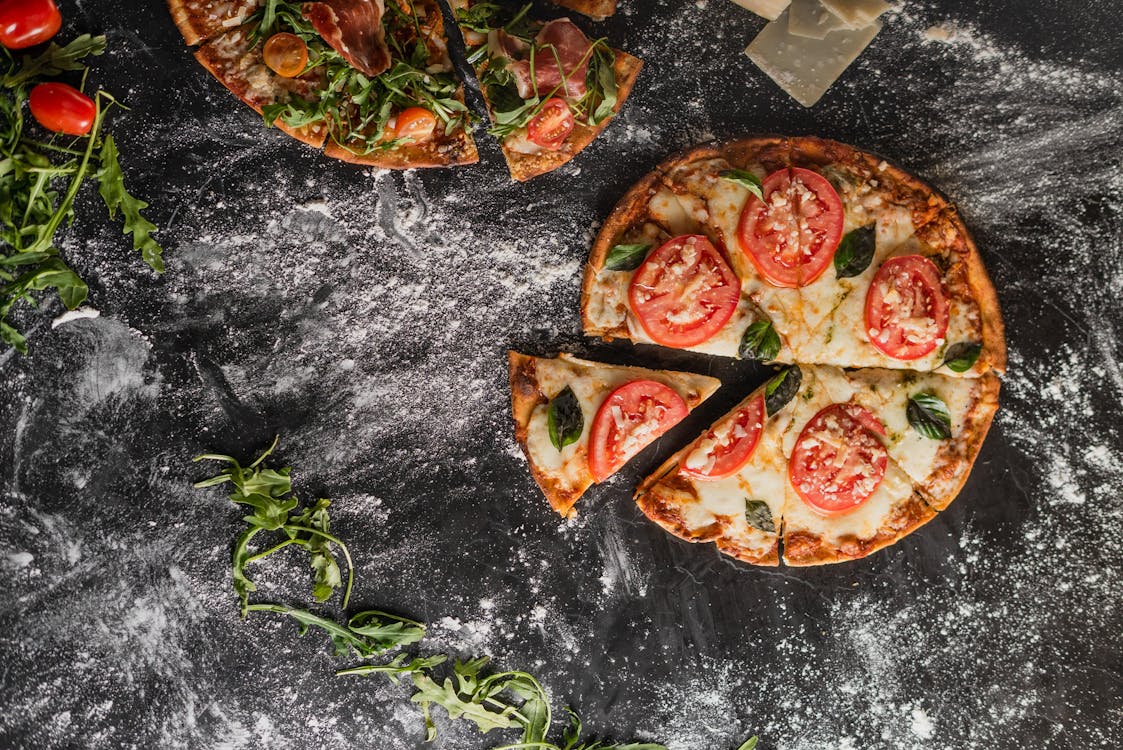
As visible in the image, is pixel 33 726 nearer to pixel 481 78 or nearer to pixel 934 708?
pixel 481 78

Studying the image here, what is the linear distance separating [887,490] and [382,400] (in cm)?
246

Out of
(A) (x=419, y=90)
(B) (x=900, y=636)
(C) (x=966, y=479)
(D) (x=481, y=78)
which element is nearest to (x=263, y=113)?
(A) (x=419, y=90)

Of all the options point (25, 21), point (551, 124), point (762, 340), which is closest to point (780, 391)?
point (762, 340)

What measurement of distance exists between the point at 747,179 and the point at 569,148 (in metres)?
0.85

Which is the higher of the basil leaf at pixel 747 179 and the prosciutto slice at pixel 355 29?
the prosciutto slice at pixel 355 29

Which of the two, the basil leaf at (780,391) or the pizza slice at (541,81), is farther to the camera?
the basil leaf at (780,391)

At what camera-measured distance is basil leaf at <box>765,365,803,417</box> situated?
3.73 meters

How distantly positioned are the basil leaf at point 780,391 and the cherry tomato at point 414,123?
200cm

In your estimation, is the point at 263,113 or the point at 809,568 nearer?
the point at 263,113

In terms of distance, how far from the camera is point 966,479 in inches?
149

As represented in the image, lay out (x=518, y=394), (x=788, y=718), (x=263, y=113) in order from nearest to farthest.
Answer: (x=263, y=113), (x=518, y=394), (x=788, y=718)

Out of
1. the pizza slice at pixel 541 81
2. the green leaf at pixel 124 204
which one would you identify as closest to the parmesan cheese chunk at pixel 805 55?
the pizza slice at pixel 541 81

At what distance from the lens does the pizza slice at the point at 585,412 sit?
12.0ft

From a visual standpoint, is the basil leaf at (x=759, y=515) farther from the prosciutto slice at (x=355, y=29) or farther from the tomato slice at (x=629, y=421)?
the prosciutto slice at (x=355, y=29)
